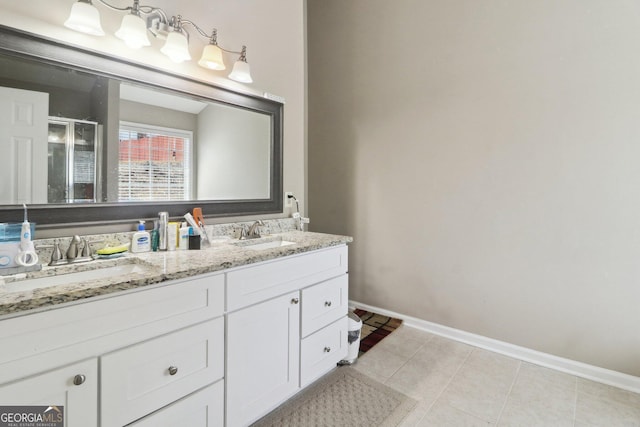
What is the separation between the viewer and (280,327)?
151cm

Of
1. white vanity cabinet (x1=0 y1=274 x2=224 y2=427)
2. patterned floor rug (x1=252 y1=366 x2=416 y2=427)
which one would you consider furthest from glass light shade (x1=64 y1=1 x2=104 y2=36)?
patterned floor rug (x1=252 y1=366 x2=416 y2=427)

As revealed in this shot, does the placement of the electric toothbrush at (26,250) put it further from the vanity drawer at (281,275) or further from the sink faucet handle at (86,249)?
the vanity drawer at (281,275)

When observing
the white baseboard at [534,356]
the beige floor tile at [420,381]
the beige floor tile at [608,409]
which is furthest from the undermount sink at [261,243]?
A: the beige floor tile at [608,409]

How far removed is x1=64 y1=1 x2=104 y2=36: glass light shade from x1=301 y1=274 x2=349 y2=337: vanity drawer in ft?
5.06

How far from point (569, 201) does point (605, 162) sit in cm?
29

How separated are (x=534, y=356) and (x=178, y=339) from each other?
90.7 inches

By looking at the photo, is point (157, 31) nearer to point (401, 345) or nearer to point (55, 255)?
point (55, 255)

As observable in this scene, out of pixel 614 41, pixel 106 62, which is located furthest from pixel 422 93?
pixel 106 62

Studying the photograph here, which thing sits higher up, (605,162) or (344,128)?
(344,128)

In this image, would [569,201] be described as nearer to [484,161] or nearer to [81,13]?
[484,161]

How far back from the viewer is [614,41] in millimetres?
Result: 1815

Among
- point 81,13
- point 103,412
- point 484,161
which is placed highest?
point 81,13

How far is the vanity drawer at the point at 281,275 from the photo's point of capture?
1.33 metres

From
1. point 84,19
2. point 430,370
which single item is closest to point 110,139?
point 84,19
